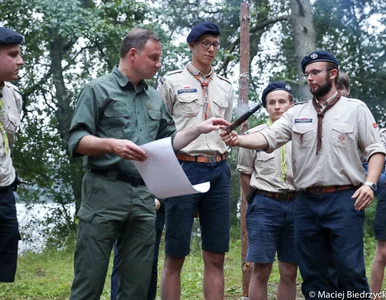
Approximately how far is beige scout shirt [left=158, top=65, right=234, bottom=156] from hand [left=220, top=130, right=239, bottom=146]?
580 mm

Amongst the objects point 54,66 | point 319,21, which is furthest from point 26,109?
point 319,21

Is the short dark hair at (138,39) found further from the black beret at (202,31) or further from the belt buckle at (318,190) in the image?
the belt buckle at (318,190)

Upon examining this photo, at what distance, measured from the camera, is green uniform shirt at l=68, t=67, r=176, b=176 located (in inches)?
154

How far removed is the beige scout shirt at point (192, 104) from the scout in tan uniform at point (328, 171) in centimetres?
46

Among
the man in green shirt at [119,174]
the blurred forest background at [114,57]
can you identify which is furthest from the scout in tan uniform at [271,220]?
the blurred forest background at [114,57]

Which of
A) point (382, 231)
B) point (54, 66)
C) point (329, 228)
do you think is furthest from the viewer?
point (54, 66)

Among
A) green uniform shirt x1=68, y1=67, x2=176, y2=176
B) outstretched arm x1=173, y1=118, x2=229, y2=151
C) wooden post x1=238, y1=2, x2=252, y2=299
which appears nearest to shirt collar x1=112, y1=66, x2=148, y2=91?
green uniform shirt x1=68, y1=67, x2=176, y2=176

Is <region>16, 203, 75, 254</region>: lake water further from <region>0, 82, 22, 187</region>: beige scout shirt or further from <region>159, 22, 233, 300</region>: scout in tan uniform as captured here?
<region>0, 82, 22, 187</region>: beige scout shirt

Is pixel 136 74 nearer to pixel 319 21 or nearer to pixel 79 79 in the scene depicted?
pixel 79 79

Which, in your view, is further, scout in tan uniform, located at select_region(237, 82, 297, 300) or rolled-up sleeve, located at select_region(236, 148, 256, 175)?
rolled-up sleeve, located at select_region(236, 148, 256, 175)

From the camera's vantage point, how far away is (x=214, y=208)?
16.3 feet

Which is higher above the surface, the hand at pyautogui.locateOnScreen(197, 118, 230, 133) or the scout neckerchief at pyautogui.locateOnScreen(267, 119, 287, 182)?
the hand at pyautogui.locateOnScreen(197, 118, 230, 133)

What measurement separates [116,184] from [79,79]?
12.1 meters

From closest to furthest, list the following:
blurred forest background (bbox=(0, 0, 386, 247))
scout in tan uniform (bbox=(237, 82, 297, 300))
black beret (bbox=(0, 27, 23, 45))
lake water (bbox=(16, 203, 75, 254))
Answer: black beret (bbox=(0, 27, 23, 45))
scout in tan uniform (bbox=(237, 82, 297, 300))
blurred forest background (bbox=(0, 0, 386, 247))
lake water (bbox=(16, 203, 75, 254))
